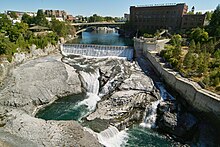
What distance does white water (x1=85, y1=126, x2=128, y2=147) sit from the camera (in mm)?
16328

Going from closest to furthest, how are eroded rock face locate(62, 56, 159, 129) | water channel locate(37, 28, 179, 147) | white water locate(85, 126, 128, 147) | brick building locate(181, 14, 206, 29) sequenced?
white water locate(85, 126, 128, 147), water channel locate(37, 28, 179, 147), eroded rock face locate(62, 56, 159, 129), brick building locate(181, 14, 206, 29)

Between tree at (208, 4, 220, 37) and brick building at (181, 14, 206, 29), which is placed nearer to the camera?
tree at (208, 4, 220, 37)

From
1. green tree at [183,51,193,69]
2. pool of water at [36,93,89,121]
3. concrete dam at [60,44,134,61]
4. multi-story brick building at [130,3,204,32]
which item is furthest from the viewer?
multi-story brick building at [130,3,204,32]

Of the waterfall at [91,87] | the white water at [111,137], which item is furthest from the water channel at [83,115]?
the waterfall at [91,87]

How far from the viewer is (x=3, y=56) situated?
96.2ft

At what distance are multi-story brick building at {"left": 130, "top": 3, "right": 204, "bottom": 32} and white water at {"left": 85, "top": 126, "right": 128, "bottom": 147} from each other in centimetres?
5852

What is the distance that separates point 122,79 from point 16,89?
14.3 m

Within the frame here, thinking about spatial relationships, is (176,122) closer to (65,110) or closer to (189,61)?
(189,61)

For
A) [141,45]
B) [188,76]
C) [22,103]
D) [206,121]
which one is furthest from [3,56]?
[206,121]

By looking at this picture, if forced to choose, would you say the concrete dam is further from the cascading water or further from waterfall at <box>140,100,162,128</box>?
waterfall at <box>140,100,162,128</box>

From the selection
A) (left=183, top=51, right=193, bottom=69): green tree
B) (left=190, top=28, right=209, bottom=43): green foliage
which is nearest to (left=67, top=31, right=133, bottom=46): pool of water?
(left=190, top=28, right=209, bottom=43): green foliage

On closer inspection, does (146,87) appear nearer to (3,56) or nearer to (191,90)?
(191,90)

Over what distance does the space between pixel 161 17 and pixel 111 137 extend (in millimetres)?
64778

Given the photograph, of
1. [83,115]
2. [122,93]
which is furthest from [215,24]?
[83,115]
